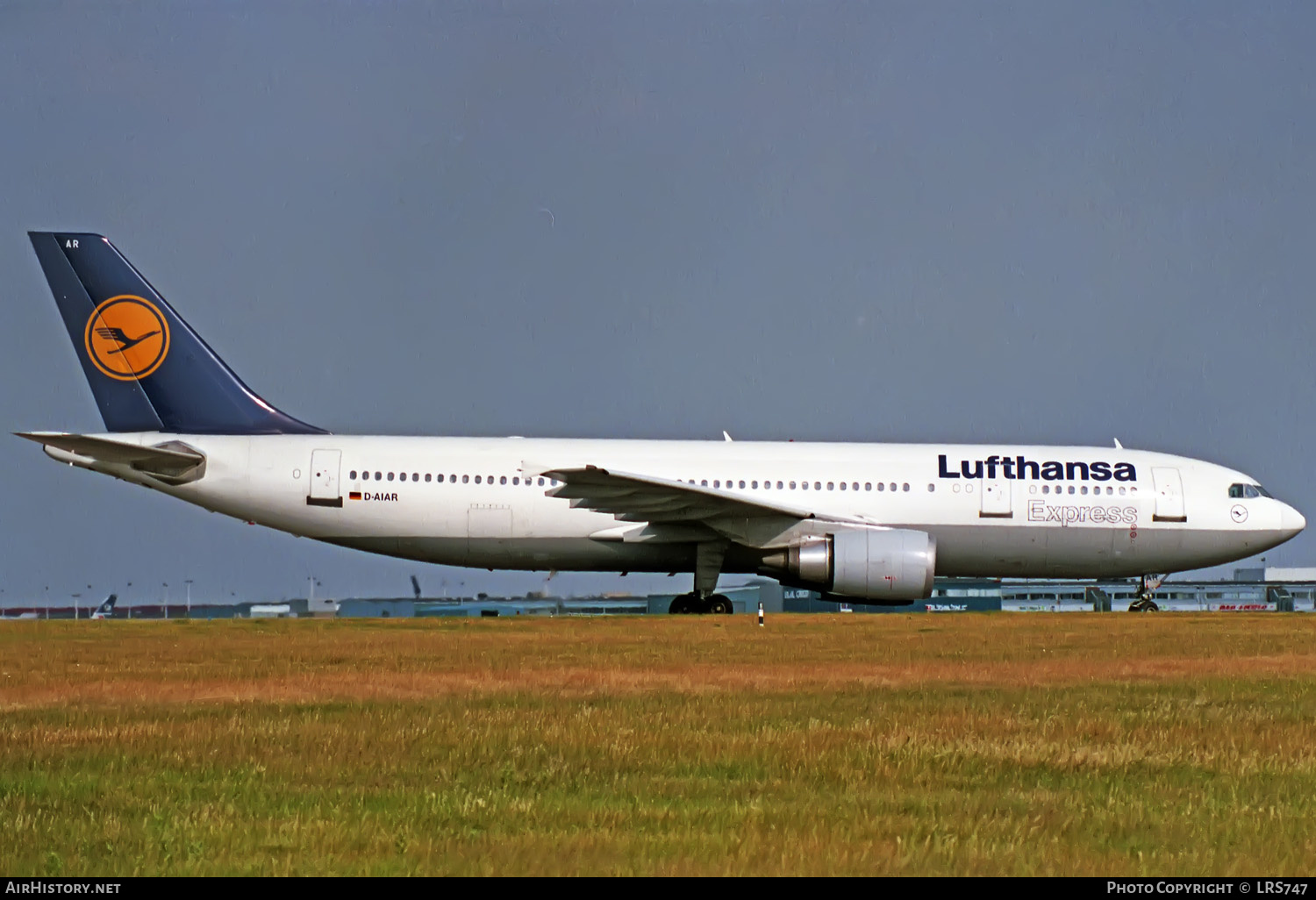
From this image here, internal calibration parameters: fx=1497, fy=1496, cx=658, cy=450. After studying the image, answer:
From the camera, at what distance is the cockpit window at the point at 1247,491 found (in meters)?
28.7

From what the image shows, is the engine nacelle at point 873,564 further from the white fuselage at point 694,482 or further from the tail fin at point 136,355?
the tail fin at point 136,355

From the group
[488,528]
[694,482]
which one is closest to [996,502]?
[694,482]

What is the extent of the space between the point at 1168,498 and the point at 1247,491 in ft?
6.52

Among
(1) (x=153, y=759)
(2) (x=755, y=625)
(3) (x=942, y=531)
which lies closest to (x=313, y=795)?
(1) (x=153, y=759)

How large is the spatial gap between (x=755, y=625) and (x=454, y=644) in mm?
5997

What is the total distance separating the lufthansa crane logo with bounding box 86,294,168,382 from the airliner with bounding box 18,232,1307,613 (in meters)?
A: 0.03

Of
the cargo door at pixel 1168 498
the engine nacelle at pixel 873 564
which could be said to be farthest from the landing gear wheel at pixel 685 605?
the cargo door at pixel 1168 498

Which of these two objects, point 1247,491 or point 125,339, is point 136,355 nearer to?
point 125,339

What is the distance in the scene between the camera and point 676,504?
2567 cm

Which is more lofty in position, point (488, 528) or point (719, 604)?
point (488, 528)

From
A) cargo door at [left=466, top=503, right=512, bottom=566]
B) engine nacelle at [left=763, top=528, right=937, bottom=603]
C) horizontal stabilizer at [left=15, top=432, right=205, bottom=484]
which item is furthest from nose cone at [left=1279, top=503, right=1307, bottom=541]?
horizontal stabilizer at [left=15, top=432, right=205, bottom=484]

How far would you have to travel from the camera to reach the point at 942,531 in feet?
89.2
